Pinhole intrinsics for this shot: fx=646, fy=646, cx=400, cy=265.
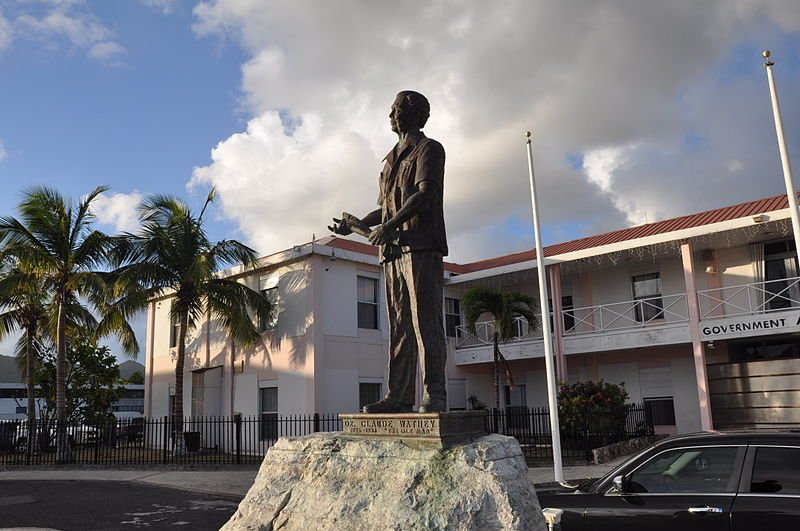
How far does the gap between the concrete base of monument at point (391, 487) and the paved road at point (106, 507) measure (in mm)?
4605

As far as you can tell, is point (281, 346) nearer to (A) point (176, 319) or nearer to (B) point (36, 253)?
(A) point (176, 319)

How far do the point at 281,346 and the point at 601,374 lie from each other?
34.0ft

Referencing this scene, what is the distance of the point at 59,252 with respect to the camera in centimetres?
1783

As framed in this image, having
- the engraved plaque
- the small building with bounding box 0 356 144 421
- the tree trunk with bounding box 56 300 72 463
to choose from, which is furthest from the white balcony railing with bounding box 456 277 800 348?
the small building with bounding box 0 356 144 421

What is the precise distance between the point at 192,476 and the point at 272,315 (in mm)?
6159

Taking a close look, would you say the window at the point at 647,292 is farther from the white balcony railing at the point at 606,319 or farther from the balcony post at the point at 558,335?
the balcony post at the point at 558,335

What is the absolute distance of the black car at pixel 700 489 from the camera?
13.9 ft

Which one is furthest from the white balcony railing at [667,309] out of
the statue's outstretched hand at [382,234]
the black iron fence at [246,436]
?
the statue's outstretched hand at [382,234]

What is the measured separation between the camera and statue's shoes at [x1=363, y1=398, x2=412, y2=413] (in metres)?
5.07

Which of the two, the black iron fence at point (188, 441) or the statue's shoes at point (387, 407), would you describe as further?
the black iron fence at point (188, 441)

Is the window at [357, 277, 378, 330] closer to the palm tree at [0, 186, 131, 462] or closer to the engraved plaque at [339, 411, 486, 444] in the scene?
the palm tree at [0, 186, 131, 462]

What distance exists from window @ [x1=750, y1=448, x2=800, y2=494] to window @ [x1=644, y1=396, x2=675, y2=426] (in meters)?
16.2

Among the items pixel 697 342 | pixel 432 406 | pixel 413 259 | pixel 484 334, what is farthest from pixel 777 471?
pixel 484 334

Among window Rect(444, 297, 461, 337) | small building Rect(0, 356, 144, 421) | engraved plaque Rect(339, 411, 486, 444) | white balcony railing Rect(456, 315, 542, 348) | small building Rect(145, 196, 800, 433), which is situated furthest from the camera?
small building Rect(0, 356, 144, 421)
